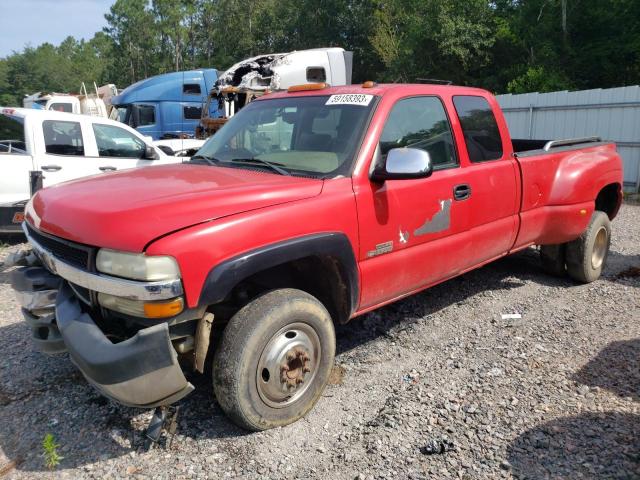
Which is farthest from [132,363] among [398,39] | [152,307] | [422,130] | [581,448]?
[398,39]

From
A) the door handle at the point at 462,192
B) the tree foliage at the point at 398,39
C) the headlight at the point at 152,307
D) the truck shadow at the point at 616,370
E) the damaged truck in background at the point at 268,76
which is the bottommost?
the truck shadow at the point at 616,370

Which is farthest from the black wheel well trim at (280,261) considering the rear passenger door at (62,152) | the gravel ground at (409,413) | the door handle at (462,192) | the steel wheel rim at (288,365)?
the rear passenger door at (62,152)

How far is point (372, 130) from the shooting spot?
344 centimetres

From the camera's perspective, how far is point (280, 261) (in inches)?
111

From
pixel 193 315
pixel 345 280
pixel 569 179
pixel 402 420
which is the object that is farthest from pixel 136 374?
pixel 569 179

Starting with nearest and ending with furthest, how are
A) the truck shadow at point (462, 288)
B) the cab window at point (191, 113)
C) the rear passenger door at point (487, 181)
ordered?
the rear passenger door at point (487, 181), the truck shadow at point (462, 288), the cab window at point (191, 113)

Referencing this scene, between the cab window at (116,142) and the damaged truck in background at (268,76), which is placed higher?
the damaged truck in background at (268,76)

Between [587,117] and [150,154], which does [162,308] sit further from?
[587,117]

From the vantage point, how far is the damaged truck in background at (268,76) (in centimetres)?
1352

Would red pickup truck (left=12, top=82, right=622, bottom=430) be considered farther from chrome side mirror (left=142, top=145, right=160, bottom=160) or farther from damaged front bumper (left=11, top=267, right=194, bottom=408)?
chrome side mirror (left=142, top=145, right=160, bottom=160)

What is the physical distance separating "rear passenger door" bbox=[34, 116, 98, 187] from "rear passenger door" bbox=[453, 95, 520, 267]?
5.32 meters

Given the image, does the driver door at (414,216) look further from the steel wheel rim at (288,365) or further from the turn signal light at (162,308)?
the turn signal light at (162,308)

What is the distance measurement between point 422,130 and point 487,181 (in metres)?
0.74

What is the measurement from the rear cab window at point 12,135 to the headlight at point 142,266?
18.3ft
